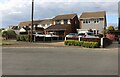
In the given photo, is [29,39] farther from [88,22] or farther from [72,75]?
[72,75]

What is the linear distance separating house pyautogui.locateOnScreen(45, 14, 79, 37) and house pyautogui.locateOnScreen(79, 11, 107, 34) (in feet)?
6.35

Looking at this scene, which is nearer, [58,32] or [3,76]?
[3,76]

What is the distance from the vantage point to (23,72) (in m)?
11.3

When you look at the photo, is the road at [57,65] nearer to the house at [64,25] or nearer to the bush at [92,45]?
the bush at [92,45]

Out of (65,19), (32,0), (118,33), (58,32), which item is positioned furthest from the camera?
(65,19)

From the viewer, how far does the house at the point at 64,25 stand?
64.0 meters

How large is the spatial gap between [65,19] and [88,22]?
6.85m

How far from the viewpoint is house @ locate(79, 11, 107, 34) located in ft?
207

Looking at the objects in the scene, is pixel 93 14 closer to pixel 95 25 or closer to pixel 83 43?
pixel 95 25

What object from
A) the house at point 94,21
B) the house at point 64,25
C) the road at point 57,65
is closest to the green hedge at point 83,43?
the road at point 57,65

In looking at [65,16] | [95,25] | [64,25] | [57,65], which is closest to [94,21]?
[95,25]

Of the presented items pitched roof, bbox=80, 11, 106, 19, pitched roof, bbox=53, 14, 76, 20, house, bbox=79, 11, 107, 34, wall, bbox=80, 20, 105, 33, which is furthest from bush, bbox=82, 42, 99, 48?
pitched roof, bbox=53, 14, 76, 20

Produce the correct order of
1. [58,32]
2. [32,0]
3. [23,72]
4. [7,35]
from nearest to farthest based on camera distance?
1. [23,72]
2. [32,0]
3. [7,35]
4. [58,32]

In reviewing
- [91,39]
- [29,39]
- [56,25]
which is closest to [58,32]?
[56,25]
